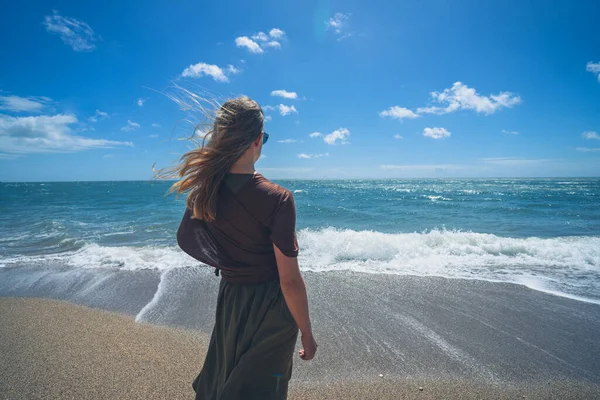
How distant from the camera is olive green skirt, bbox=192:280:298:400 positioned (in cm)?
154

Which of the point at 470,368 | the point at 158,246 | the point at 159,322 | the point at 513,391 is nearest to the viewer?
the point at 513,391

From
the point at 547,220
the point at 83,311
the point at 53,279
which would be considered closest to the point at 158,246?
the point at 53,279

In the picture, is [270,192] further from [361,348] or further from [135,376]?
[361,348]

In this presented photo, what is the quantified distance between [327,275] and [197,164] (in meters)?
5.83

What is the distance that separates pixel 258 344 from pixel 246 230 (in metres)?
0.60

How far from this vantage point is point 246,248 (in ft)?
4.88

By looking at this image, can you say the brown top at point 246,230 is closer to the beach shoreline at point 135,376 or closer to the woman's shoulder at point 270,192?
the woman's shoulder at point 270,192

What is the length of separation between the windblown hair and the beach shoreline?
7.99 ft

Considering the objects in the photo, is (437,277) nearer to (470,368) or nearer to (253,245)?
(470,368)

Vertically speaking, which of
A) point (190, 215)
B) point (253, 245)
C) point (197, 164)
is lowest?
point (253, 245)

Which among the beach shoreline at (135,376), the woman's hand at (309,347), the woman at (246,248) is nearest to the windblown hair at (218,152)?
the woman at (246,248)

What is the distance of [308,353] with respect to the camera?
155 centimetres

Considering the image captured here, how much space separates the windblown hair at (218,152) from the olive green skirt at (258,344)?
1.59 ft

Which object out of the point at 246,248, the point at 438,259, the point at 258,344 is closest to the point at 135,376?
the point at 258,344
